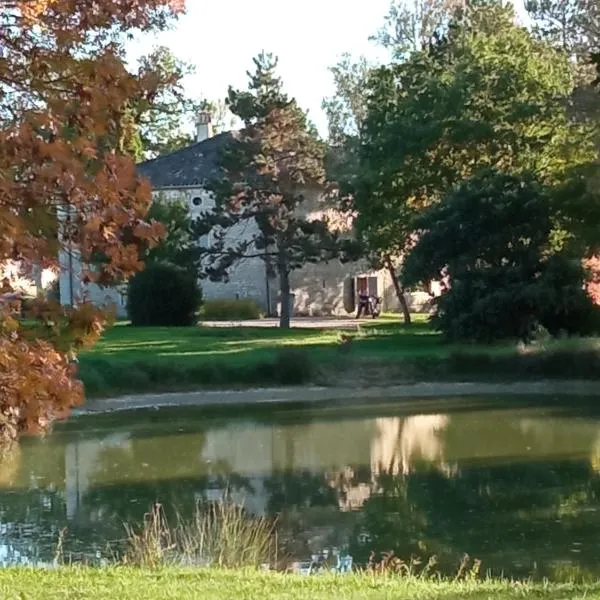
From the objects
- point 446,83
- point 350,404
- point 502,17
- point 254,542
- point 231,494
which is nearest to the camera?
point 254,542

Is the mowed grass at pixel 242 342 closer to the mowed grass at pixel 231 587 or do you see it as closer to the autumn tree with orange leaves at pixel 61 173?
the mowed grass at pixel 231 587

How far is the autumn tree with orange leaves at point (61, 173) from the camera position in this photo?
22.6 feet

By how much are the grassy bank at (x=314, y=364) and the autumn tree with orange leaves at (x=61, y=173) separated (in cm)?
2303

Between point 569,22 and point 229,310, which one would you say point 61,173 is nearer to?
point 229,310

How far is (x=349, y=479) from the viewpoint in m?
19.8

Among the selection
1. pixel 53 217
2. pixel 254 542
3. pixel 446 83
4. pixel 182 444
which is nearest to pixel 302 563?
pixel 254 542

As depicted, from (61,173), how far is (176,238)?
4140cm

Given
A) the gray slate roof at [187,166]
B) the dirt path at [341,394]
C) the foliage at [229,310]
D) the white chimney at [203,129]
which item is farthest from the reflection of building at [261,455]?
the white chimney at [203,129]

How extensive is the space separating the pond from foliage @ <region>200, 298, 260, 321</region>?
1978 cm

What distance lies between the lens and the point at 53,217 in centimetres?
709

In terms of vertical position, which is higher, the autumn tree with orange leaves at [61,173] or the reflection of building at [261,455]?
the autumn tree with orange leaves at [61,173]

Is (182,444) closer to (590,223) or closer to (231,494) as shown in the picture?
(231,494)

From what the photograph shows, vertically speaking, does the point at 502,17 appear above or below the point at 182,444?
above

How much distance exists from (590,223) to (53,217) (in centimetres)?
2822
